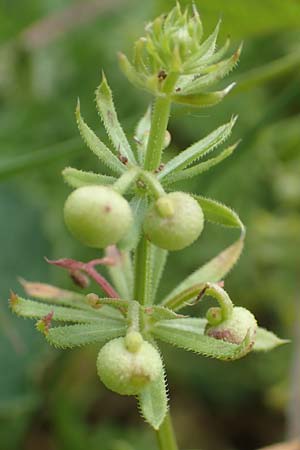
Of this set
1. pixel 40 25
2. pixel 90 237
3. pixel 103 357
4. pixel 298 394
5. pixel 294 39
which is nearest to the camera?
pixel 90 237

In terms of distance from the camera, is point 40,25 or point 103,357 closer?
point 103,357

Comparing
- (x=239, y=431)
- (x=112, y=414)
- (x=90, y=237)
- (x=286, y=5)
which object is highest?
(x=286, y=5)

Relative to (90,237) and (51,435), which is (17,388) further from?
(90,237)

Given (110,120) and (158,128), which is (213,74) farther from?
(110,120)

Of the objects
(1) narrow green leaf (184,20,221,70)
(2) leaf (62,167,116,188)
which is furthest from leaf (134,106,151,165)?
(1) narrow green leaf (184,20,221,70)

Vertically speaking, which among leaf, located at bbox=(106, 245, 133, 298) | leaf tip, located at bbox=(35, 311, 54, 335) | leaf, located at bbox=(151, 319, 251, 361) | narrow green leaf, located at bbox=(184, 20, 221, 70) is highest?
narrow green leaf, located at bbox=(184, 20, 221, 70)

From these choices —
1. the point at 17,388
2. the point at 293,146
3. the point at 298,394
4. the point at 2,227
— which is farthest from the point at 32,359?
the point at 293,146

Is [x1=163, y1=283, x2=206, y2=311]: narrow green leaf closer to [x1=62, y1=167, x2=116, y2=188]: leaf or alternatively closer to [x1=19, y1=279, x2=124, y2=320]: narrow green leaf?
[x1=19, y1=279, x2=124, y2=320]: narrow green leaf
